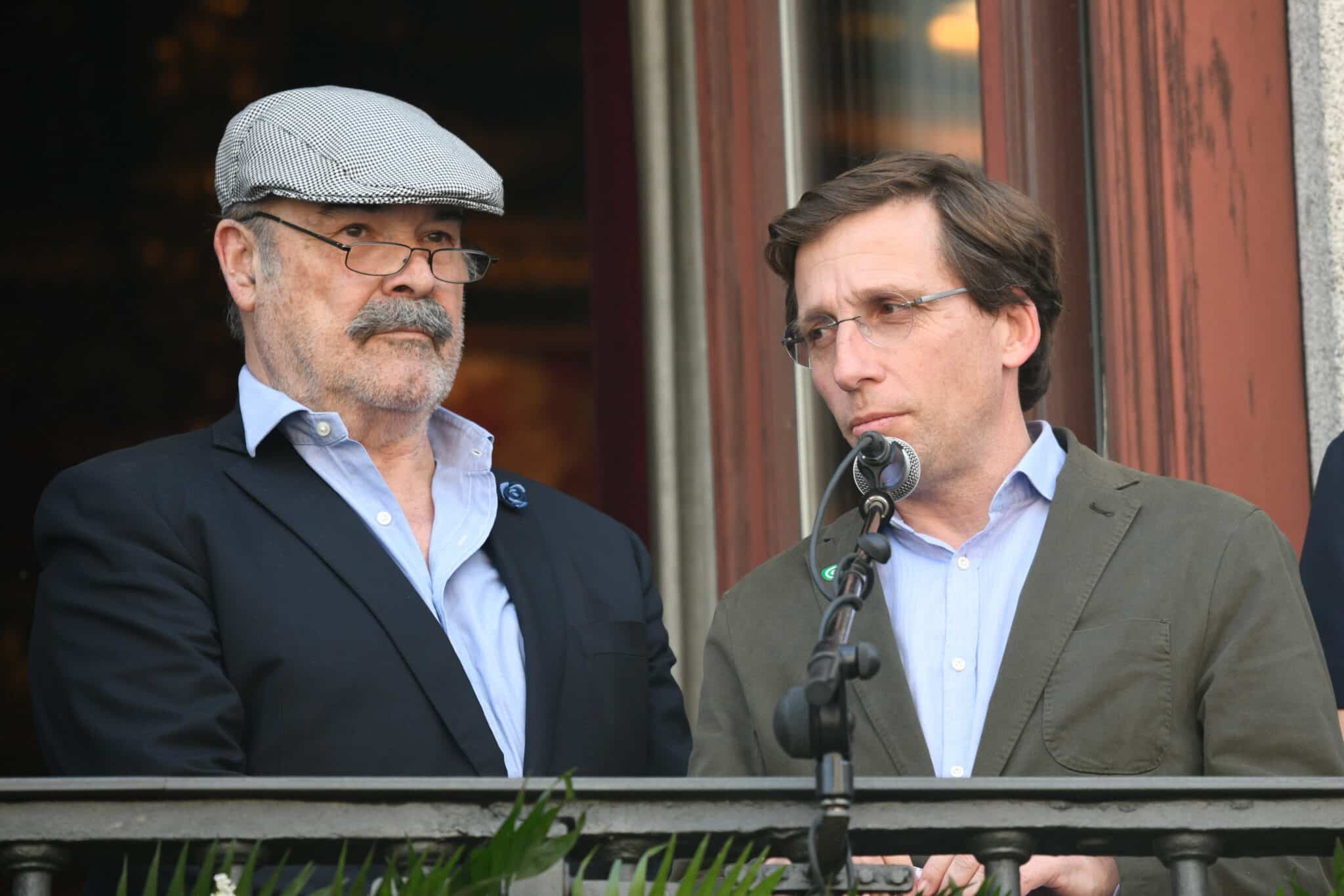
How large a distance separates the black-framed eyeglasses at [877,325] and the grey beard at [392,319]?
60 centimetres

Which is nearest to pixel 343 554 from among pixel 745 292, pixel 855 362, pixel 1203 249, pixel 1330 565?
pixel 855 362

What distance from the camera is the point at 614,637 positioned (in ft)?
10.2

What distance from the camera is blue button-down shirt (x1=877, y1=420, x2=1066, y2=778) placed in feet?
8.95

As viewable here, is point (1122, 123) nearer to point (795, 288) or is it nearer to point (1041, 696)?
point (795, 288)

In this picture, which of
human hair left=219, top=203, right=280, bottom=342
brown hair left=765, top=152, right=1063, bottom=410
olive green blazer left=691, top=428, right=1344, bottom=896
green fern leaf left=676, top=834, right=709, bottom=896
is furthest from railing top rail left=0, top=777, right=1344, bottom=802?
human hair left=219, top=203, right=280, bottom=342

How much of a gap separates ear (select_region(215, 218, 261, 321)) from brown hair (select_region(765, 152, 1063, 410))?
2.74 ft

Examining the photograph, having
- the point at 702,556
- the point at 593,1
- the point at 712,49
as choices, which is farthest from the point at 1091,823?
the point at 593,1

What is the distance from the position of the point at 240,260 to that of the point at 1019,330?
125 centimetres

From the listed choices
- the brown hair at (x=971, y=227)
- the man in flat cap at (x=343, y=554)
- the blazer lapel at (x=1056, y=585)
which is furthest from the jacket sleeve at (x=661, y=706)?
the blazer lapel at (x=1056, y=585)

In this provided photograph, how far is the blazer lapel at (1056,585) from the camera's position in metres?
2.64

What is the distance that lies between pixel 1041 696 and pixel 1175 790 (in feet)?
1.79

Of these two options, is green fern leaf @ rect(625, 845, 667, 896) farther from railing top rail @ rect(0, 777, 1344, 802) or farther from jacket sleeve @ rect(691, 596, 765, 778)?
jacket sleeve @ rect(691, 596, 765, 778)

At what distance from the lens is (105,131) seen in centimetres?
796

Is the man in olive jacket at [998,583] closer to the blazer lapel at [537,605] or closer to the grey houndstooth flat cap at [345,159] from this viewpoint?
the blazer lapel at [537,605]
